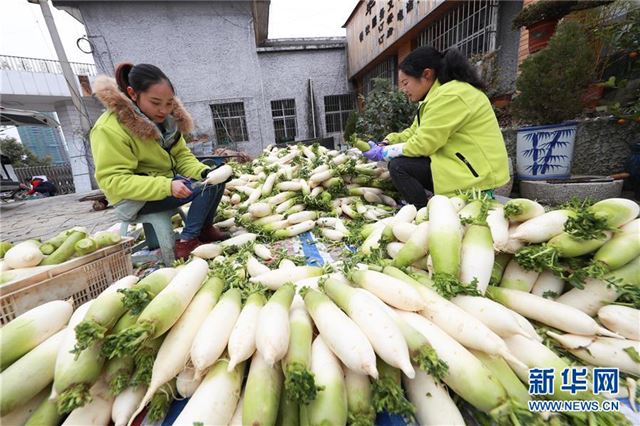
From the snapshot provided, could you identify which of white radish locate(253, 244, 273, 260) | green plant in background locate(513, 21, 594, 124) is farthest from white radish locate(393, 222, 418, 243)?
green plant in background locate(513, 21, 594, 124)

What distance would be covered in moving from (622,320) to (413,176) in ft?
6.56

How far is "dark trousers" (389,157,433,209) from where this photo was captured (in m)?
2.78

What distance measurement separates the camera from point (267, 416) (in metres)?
0.82

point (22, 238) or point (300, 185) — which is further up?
point (300, 185)

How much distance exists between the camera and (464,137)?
7.96 ft

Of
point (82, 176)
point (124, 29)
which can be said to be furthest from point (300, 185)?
point (82, 176)

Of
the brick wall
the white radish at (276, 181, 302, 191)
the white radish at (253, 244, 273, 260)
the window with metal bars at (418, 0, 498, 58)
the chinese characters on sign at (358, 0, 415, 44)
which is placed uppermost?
the chinese characters on sign at (358, 0, 415, 44)

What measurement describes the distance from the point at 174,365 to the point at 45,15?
1225 cm

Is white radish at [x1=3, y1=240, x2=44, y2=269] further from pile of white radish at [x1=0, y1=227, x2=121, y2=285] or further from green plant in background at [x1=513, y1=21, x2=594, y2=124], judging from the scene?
green plant in background at [x1=513, y1=21, x2=594, y2=124]

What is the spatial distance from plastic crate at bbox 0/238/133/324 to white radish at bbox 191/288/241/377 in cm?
108

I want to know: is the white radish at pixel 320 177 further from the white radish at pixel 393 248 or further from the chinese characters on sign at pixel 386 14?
the chinese characters on sign at pixel 386 14

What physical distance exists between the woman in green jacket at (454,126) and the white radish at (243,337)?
207 cm

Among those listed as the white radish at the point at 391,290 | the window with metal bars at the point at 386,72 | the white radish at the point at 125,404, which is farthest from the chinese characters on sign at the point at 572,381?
the window with metal bars at the point at 386,72

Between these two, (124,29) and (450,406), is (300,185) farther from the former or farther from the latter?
(124,29)
